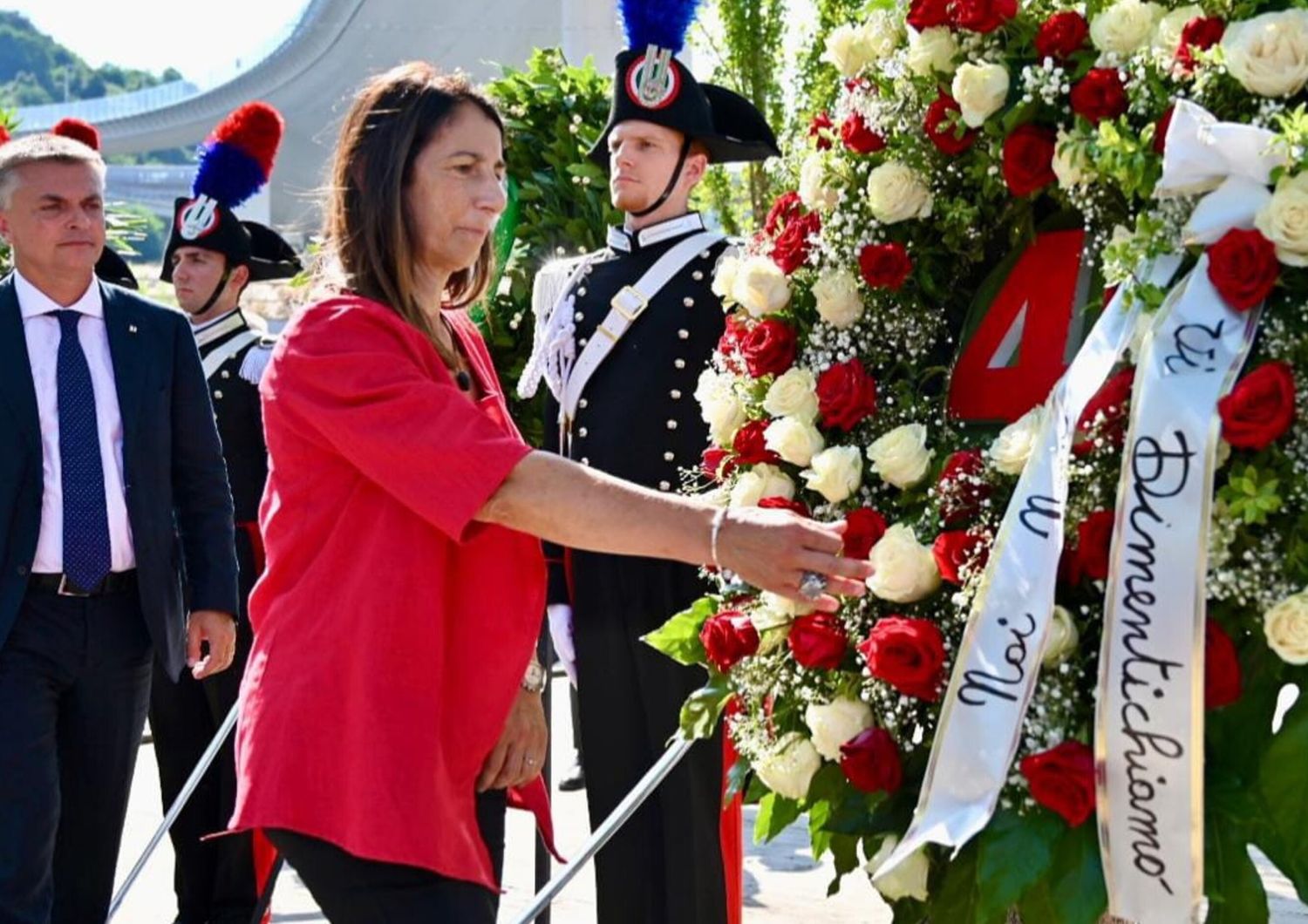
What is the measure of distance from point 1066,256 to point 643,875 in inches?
82.4

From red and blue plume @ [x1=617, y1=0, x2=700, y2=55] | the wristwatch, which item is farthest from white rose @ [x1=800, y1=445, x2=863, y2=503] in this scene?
red and blue plume @ [x1=617, y1=0, x2=700, y2=55]

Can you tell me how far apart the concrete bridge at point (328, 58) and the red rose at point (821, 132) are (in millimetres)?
3720

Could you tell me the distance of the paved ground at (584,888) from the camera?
558 cm

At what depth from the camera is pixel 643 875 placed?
15.0 ft

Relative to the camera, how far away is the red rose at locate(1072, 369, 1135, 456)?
107 inches

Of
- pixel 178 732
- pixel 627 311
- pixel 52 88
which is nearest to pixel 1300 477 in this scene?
pixel 627 311

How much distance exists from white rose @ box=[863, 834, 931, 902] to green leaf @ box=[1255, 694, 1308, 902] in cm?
50

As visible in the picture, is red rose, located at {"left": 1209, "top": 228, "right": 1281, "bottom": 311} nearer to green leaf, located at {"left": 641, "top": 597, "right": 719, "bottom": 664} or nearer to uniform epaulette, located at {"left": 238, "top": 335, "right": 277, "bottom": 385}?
green leaf, located at {"left": 641, "top": 597, "right": 719, "bottom": 664}

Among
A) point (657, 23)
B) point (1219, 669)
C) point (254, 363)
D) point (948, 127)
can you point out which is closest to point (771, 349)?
point (948, 127)

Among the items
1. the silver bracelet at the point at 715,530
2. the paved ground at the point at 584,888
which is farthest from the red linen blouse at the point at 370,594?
the paved ground at the point at 584,888

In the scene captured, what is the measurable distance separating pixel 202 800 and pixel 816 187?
10.7 ft

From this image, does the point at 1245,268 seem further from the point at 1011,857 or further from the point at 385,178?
the point at 385,178

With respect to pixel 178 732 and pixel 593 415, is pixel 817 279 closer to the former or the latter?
pixel 593 415

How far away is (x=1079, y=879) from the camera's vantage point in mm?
2695
